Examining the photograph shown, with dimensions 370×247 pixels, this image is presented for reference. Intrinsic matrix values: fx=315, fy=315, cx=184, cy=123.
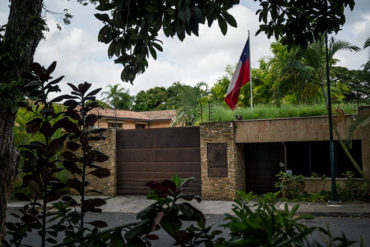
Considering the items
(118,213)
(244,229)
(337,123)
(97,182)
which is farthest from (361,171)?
(244,229)

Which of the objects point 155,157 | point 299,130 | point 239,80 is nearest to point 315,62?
point 299,130

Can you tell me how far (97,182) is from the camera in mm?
13656

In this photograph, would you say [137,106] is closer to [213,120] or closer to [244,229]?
[213,120]

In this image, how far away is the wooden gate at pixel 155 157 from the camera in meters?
12.5

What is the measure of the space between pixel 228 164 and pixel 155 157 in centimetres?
315

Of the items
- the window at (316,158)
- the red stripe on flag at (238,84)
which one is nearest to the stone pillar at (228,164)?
the red stripe on flag at (238,84)

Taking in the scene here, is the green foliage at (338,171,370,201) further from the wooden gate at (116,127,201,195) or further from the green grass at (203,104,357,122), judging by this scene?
the wooden gate at (116,127,201,195)

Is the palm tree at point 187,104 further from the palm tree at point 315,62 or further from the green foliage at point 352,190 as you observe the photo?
the green foliage at point 352,190

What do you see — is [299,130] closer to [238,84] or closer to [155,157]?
[238,84]

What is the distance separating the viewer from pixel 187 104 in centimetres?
2141

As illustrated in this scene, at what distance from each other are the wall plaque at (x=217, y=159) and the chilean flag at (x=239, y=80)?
1.81 metres

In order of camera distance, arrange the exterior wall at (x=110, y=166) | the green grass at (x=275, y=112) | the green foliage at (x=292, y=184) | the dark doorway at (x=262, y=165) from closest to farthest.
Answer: the green foliage at (x=292, y=184) < the green grass at (x=275, y=112) < the dark doorway at (x=262, y=165) < the exterior wall at (x=110, y=166)

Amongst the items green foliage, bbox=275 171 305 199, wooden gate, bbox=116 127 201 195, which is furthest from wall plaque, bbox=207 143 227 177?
green foliage, bbox=275 171 305 199

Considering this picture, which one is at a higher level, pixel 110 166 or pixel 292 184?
pixel 110 166
